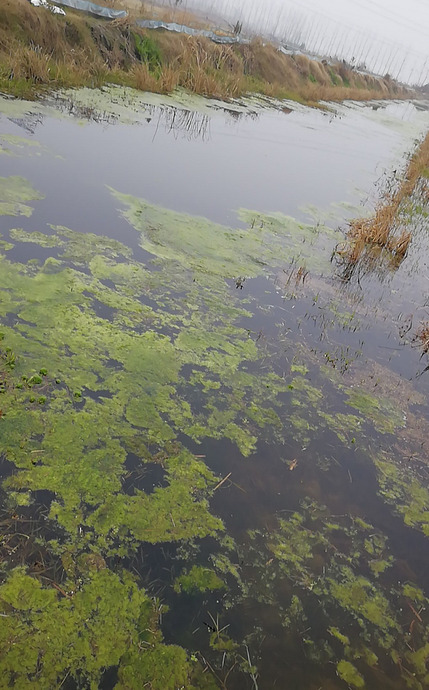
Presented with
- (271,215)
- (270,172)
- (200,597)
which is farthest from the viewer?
(270,172)

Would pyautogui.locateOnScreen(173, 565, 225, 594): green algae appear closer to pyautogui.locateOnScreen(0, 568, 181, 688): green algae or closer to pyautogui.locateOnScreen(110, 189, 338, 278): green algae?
pyautogui.locateOnScreen(0, 568, 181, 688): green algae

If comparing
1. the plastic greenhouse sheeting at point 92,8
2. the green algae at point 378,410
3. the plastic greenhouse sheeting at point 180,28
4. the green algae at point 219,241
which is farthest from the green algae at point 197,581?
the plastic greenhouse sheeting at point 180,28

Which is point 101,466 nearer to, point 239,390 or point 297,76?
point 239,390

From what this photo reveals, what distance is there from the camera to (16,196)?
4086 millimetres

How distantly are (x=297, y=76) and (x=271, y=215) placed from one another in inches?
610

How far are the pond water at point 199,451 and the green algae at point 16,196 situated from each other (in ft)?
0.09

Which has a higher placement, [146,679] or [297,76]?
[297,76]

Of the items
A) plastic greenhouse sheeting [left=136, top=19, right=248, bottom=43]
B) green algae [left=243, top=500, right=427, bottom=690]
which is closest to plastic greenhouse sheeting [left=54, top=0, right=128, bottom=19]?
plastic greenhouse sheeting [left=136, top=19, right=248, bottom=43]

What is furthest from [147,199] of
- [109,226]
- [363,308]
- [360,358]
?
[360,358]

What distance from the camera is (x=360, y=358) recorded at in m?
3.29

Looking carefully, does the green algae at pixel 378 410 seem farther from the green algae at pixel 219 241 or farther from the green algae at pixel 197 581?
the green algae at pixel 219 241

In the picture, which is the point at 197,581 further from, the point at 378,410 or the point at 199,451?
the point at 378,410

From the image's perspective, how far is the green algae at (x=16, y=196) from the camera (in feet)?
12.6

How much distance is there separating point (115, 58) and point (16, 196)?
7.76 m
